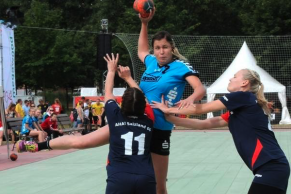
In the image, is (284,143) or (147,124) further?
(284,143)

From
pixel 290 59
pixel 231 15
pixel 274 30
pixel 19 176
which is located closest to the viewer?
pixel 19 176

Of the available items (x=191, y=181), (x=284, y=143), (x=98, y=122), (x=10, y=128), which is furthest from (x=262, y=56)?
(x=191, y=181)

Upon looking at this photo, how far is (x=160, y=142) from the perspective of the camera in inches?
222

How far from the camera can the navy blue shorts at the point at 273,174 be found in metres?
4.77

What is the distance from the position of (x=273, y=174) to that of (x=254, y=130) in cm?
40

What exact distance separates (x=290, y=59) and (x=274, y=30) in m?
6.39

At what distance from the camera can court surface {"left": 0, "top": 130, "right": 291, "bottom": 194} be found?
31.0ft

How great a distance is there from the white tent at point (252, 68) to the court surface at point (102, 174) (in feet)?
36.5

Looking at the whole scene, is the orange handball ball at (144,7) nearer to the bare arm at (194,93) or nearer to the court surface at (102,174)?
the bare arm at (194,93)

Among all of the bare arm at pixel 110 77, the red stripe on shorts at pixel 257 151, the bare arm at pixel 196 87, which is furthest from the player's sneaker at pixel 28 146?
the red stripe on shorts at pixel 257 151

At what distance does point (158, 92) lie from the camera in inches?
216

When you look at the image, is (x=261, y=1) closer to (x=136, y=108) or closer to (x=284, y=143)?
(x=284, y=143)

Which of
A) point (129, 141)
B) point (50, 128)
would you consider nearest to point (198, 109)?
point (129, 141)

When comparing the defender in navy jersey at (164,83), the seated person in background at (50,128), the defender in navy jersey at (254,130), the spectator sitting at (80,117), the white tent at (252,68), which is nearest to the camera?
the defender in navy jersey at (254,130)
